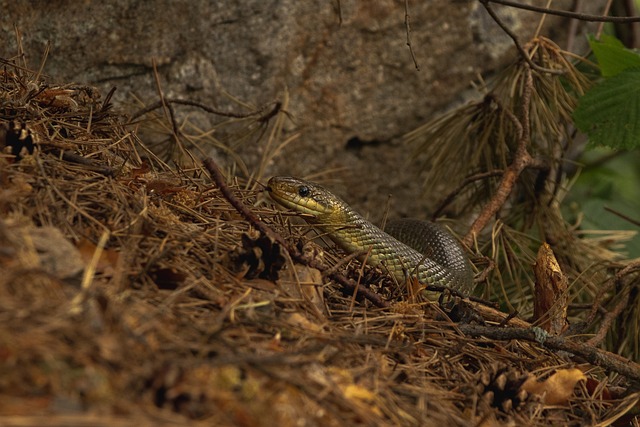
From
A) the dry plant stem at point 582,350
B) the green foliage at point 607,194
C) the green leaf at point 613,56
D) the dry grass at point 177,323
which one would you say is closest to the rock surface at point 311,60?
the dry grass at point 177,323

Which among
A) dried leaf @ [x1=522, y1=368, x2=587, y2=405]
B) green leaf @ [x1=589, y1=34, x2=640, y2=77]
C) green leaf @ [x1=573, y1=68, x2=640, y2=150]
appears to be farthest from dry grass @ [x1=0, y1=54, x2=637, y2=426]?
green leaf @ [x1=589, y1=34, x2=640, y2=77]

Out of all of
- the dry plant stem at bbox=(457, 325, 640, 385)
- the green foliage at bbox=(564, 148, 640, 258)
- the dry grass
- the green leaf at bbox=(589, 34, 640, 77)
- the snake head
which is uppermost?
the green leaf at bbox=(589, 34, 640, 77)

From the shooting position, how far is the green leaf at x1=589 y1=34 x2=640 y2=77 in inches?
160

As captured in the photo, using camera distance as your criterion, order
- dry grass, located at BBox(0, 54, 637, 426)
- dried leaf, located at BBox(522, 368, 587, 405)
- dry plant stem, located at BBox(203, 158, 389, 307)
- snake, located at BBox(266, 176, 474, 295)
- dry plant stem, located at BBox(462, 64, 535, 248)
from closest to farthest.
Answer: dry grass, located at BBox(0, 54, 637, 426) → dried leaf, located at BBox(522, 368, 587, 405) → dry plant stem, located at BBox(203, 158, 389, 307) → snake, located at BBox(266, 176, 474, 295) → dry plant stem, located at BBox(462, 64, 535, 248)

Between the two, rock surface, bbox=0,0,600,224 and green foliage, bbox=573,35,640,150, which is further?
rock surface, bbox=0,0,600,224

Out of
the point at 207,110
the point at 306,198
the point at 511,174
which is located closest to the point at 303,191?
the point at 306,198

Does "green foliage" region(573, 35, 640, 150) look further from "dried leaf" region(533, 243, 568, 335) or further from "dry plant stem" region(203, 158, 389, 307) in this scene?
"dry plant stem" region(203, 158, 389, 307)

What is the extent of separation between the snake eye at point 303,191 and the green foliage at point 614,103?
5.04 ft

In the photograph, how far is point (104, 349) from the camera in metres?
1.80

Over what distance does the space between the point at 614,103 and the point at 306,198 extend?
68.6 inches

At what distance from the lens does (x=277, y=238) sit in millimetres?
2832

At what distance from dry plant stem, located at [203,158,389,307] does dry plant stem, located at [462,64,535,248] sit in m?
1.37

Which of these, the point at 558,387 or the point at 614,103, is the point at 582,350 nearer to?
the point at 558,387

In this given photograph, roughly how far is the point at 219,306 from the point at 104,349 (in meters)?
0.67
